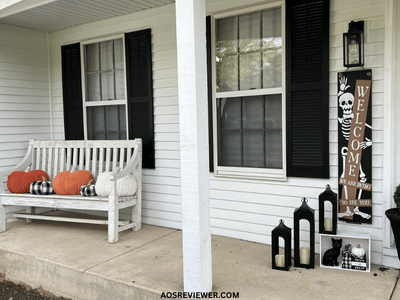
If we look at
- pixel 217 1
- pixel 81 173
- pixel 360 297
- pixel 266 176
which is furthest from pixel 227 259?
pixel 217 1

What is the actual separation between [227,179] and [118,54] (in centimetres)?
208

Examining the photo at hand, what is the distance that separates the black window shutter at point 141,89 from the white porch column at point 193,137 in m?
1.88

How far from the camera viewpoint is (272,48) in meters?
3.56

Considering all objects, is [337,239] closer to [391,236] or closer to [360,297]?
[391,236]

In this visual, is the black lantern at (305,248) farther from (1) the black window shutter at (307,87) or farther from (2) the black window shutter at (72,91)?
(2) the black window shutter at (72,91)

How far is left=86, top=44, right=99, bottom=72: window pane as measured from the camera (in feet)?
16.0

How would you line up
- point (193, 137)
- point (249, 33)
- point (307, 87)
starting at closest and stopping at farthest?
point (193, 137), point (307, 87), point (249, 33)

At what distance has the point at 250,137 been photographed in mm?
3748

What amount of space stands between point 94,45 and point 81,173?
67.3 inches

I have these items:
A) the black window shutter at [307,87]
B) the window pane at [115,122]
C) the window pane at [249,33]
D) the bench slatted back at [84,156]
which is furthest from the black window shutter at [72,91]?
the black window shutter at [307,87]

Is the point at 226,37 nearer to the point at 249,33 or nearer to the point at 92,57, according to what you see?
the point at 249,33

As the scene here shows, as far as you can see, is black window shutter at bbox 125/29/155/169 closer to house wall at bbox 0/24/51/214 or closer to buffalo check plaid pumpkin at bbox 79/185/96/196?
buffalo check plaid pumpkin at bbox 79/185/96/196

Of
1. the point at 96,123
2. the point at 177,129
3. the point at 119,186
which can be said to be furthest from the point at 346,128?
the point at 96,123

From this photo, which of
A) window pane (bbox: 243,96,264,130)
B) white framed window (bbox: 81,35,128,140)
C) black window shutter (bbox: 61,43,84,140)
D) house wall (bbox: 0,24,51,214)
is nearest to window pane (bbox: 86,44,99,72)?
white framed window (bbox: 81,35,128,140)
